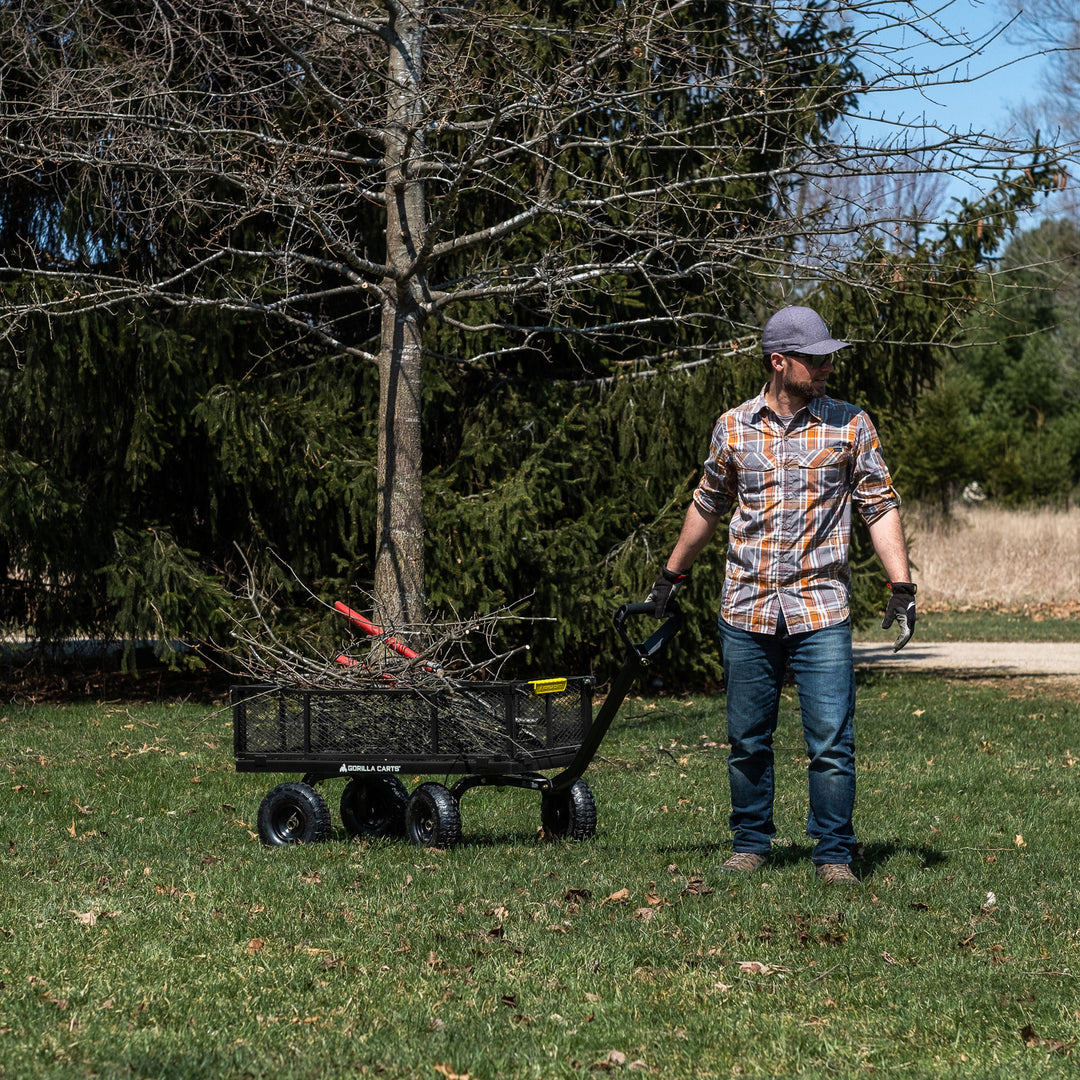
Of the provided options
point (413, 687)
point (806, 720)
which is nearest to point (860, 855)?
point (806, 720)

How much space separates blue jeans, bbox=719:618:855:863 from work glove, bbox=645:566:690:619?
0.73 ft

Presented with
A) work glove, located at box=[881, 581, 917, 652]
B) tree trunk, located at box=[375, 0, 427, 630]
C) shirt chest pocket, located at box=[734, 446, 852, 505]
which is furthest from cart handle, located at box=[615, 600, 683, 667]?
tree trunk, located at box=[375, 0, 427, 630]

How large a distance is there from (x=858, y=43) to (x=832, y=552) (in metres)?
4.54

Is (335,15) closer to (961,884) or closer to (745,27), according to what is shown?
(745,27)

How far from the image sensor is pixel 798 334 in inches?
206

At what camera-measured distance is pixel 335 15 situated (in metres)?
9.27

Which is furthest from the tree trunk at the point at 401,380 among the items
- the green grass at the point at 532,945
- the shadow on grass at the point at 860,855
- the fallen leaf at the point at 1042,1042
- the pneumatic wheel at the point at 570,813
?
the fallen leaf at the point at 1042,1042

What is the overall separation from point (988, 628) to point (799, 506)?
16604 millimetres

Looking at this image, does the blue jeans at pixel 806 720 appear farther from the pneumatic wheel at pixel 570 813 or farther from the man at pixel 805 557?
the pneumatic wheel at pixel 570 813

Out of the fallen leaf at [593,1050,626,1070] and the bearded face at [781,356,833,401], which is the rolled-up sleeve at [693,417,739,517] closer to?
the bearded face at [781,356,833,401]

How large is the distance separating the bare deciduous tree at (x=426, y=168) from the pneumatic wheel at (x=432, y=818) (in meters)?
→ 1.12

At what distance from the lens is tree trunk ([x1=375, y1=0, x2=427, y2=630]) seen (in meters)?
9.62

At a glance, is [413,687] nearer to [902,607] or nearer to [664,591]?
[664,591]

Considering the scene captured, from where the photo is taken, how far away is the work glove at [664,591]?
17.7 feet
